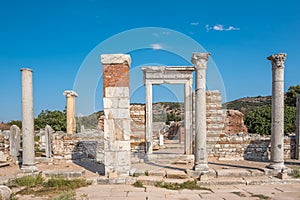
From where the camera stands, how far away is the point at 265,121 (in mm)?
20812

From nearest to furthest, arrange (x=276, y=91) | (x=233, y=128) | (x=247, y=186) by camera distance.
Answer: (x=247, y=186) < (x=276, y=91) < (x=233, y=128)

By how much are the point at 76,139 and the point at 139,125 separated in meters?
4.21

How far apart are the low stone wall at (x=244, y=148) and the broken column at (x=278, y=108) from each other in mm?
3242

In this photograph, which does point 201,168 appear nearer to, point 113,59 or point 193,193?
point 193,193

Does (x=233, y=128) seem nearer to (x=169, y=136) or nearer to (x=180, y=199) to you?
(x=169, y=136)

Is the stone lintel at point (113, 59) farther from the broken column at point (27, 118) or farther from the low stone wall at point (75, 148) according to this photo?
the low stone wall at point (75, 148)

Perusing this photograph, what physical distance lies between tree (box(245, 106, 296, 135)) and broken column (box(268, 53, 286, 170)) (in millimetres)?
12140

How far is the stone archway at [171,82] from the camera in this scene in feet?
41.5

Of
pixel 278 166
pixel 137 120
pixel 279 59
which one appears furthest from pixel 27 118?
pixel 279 59

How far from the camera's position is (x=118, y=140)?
8031 mm

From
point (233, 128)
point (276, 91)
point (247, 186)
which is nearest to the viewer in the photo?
point (247, 186)

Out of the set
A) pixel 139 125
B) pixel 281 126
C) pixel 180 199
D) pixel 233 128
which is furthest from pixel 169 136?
pixel 180 199

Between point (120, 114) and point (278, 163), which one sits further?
point (278, 163)

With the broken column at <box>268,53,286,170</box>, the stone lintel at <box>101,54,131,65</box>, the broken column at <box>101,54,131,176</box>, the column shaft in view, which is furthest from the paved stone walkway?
the column shaft
